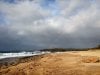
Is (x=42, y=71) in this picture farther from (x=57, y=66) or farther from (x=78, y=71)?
(x=78, y=71)

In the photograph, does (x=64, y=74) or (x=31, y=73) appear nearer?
(x=64, y=74)

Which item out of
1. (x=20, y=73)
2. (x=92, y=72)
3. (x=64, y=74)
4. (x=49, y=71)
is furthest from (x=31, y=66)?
(x=92, y=72)

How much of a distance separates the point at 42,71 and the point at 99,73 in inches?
101

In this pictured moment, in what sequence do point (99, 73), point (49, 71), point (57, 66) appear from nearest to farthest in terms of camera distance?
point (99, 73) → point (49, 71) → point (57, 66)

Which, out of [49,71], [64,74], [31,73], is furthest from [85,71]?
[31,73]

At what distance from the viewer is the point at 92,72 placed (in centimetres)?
925

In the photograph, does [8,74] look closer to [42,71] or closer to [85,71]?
[42,71]

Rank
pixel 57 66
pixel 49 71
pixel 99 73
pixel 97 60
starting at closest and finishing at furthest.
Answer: pixel 99 73 < pixel 49 71 < pixel 57 66 < pixel 97 60

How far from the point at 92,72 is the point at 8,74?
13.4ft

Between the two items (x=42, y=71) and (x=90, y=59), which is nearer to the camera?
(x=42, y=71)

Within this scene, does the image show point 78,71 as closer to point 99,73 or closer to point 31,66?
point 99,73

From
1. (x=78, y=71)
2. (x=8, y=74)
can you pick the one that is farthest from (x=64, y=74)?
(x=8, y=74)

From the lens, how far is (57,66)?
424 inches

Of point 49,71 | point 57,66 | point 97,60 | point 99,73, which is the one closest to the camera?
point 99,73
